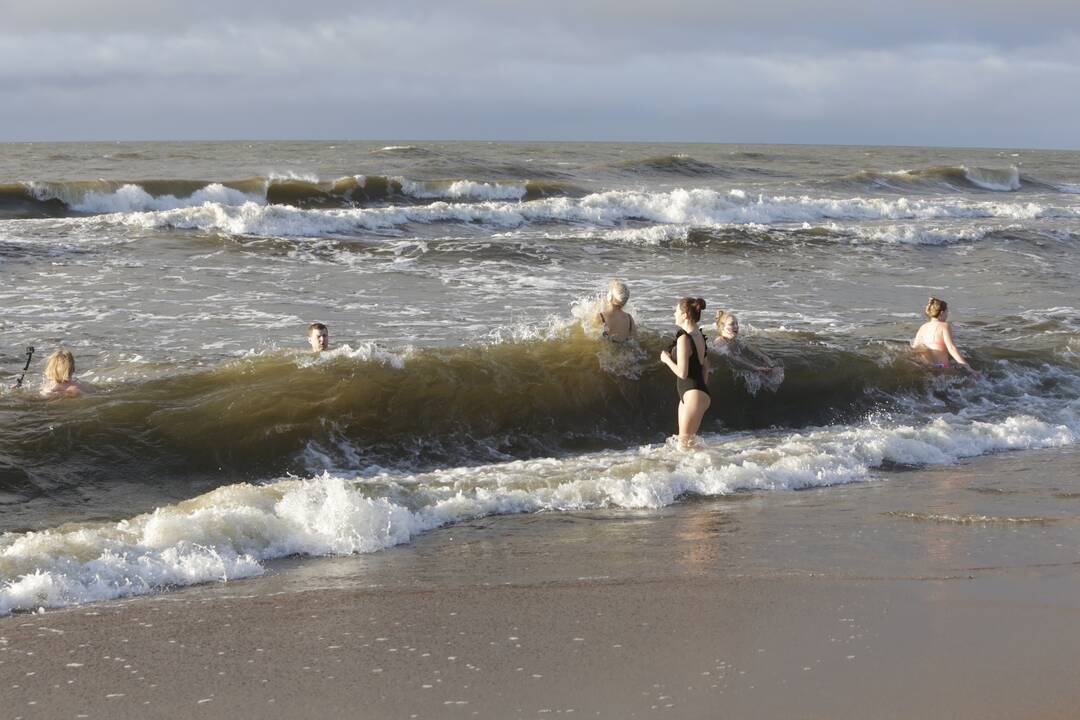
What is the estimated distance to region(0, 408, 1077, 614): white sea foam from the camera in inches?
243

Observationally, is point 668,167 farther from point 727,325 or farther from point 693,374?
point 693,374

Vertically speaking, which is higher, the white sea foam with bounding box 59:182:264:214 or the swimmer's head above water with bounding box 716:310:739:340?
the white sea foam with bounding box 59:182:264:214

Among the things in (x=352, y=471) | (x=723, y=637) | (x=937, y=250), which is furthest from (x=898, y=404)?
(x=937, y=250)

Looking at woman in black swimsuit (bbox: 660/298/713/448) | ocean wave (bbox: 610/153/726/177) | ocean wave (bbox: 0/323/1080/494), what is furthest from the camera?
ocean wave (bbox: 610/153/726/177)

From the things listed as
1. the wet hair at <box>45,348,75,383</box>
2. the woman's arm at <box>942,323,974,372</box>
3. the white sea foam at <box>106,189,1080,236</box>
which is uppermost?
the white sea foam at <box>106,189,1080,236</box>

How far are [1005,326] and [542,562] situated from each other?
11.2 metres

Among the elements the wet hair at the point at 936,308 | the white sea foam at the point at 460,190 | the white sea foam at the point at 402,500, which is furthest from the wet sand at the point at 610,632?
the white sea foam at the point at 460,190

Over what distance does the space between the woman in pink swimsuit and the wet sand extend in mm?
5567

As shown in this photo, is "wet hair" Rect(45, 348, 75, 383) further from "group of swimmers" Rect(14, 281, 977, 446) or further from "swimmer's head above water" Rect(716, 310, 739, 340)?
"swimmer's head above water" Rect(716, 310, 739, 340)

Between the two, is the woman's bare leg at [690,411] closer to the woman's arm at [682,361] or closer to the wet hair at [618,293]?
the woman's arm at [682,361]

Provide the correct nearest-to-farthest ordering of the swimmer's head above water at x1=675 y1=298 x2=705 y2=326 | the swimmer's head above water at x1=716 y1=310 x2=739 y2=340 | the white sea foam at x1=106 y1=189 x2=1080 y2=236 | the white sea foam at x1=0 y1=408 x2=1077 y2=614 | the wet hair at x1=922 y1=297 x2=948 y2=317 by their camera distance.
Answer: the white sea foam at x1=0 y1=408 x2=1077 y2=614, the swimmer's head above water at x1=675 y1=298 x2=705 y2=326, the swimmer's head above water at x1=716 y1=310 x2=739 y2=340, the wet hair at x1=922 y1=297 x2=948 y2=317, the white sea foam at x1=106 y1=189 x2=1080 y2=236

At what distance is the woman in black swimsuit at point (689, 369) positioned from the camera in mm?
9648

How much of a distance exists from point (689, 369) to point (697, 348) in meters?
0.19

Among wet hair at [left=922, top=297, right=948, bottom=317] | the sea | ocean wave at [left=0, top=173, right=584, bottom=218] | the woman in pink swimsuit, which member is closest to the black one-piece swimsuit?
the sea
